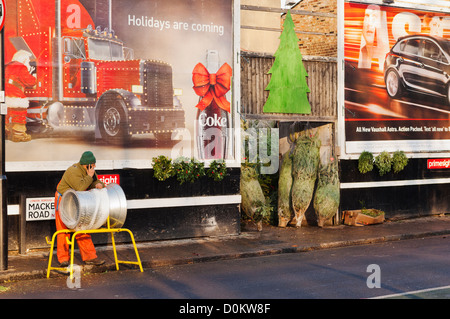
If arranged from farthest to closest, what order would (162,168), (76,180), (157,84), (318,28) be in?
(318,28) → (157,84) → (162,168) → (76,180)

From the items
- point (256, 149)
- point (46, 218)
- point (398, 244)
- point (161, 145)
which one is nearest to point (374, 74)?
point (256, 149)

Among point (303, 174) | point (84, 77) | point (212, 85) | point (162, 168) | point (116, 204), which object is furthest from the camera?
point (303, 174)

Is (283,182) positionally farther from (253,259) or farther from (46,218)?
(46,218)

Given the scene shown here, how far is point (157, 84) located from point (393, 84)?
22.8 feet

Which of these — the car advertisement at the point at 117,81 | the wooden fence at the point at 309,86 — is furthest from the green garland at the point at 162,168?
the wooden fence at the point at 309,86

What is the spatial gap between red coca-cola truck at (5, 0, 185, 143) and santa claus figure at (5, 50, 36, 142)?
0.10 metres

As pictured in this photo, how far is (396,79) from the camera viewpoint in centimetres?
1706

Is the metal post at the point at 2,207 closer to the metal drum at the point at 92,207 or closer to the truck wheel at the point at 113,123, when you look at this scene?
the metal drum at the point at 92,207

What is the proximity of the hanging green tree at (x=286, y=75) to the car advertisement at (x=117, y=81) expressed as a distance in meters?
1.21

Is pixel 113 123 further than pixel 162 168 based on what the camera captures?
No

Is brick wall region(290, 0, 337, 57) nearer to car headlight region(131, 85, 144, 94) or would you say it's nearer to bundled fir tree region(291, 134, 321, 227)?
bundled fir tree region(291, 134, 321, 227)

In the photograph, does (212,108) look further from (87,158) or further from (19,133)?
(87,158)

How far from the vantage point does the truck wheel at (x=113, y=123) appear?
12727 mm

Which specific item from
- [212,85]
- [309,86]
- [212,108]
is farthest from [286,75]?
[212,108]
